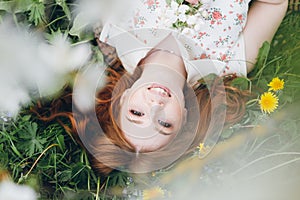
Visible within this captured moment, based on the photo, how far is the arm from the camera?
1.37 meters

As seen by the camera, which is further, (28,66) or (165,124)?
(28,66)

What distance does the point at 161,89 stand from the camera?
1216 millimetres

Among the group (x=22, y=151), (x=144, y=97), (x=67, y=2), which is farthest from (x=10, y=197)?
(x=67, y=2)

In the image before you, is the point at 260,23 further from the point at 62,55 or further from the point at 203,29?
the point at 62,55

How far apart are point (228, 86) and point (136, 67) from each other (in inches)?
8.9

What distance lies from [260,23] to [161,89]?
33 centimetres

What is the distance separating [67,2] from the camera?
55.4 inches

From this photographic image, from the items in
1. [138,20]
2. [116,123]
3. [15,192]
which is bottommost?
[15,192]

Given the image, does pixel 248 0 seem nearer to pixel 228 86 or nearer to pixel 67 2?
pixel 228 86

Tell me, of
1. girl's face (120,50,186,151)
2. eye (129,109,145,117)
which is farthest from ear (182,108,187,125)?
eye (129,109,145,117)

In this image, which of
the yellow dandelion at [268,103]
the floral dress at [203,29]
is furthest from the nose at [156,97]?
the yellow dandelion at [268,103]

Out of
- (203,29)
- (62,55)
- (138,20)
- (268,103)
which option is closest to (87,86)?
(62,55)

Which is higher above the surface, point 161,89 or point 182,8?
point 182,8

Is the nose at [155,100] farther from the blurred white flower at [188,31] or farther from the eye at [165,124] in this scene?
the blurred white flower at [188,31]
